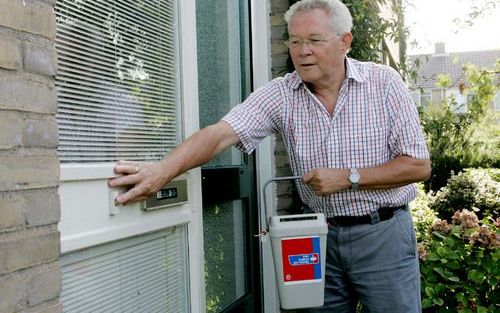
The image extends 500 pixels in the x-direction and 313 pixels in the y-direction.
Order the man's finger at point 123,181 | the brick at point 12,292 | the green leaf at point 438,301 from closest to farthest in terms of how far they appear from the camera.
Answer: the brick at point 12,292
the man's finger at point 123,181
the green leaf at point 438,301

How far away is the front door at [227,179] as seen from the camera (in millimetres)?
2715

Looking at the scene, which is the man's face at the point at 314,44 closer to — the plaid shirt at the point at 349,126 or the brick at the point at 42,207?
the plaid shirt at the point at 349,126

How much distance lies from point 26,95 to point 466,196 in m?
7.95

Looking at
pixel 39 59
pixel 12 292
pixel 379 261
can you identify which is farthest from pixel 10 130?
pixel 379 261

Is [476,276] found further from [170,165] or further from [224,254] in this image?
[170,165]

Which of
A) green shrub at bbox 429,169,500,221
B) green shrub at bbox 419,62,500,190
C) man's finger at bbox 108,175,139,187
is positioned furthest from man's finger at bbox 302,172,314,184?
green shrub at bbox 419,62,500,190

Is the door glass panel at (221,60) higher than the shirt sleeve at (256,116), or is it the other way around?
the door glass panel at (221,60)

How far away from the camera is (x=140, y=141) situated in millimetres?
2078

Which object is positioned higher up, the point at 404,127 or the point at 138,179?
the point at 404,127

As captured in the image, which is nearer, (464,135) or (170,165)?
(170,165)

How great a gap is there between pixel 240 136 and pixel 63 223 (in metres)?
0.92

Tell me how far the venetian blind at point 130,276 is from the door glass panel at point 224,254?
39cm

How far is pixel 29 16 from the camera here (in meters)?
1.32

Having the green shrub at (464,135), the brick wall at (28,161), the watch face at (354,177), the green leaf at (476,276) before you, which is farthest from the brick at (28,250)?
the green shrub at (464,135)
